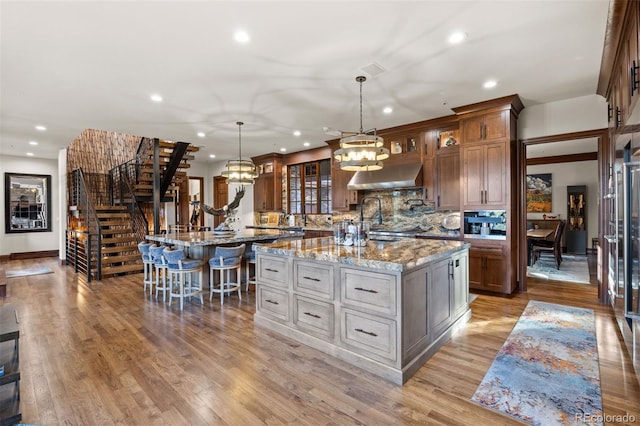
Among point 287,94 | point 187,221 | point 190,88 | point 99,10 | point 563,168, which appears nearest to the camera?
point 99,10

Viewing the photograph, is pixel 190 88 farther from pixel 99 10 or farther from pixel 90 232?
pixel 90 232

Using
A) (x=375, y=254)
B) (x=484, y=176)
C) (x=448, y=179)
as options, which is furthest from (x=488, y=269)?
(x=375, y=254)

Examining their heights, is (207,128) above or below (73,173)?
above

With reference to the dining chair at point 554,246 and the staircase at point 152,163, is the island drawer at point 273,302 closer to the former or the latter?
the staircase at point 152,163

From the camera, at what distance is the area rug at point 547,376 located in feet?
7.02

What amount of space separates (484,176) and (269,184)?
575cm

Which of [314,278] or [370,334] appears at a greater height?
[314,278]

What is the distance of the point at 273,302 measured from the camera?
11.6 feet

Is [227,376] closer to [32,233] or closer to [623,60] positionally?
[623,60]

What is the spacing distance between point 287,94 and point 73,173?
22.4ft

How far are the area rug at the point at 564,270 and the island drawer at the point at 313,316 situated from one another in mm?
5100

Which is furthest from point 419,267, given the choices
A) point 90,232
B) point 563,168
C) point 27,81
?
point 563,168

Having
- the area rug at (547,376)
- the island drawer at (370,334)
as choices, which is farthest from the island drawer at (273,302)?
the area rug at (547,376)

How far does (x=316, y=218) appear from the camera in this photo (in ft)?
28.0
